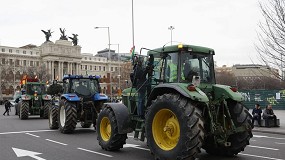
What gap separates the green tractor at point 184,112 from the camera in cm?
747

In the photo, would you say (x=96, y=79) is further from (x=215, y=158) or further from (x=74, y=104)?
(x=215, y=158)

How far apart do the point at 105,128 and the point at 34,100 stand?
16166mm

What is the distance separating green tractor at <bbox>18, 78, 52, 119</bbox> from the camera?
2445 cm

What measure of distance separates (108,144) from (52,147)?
2.31m

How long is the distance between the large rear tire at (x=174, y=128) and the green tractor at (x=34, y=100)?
57.3 feet

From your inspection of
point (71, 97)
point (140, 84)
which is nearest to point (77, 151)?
point (140, 84)

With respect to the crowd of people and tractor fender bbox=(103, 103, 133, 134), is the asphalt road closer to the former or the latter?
tractor fender bbox=(103, 103, 133, 134)

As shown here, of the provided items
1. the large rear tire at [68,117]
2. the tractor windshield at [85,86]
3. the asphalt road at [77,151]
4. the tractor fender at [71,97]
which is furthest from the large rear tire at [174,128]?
the tractor windshield at [85,86]

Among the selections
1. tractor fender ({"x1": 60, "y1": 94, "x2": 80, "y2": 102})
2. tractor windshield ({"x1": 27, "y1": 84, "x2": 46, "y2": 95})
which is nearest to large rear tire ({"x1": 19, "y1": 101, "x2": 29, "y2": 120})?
tractor windshield ({"x1": 27, "y1": 84, "x2": 46, "y2": 95})

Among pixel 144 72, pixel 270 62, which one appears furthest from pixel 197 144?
pixel 270 62

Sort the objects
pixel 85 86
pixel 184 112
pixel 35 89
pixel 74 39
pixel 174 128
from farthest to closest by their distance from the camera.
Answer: pixel 74 39 → pixel 35 89 → pixel 85 86 → pixel 174 128 → pixel 184 112

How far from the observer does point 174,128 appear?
805cm

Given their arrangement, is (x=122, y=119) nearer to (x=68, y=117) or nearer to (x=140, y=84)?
(x=140, y=84)

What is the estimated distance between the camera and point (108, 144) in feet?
33.1
